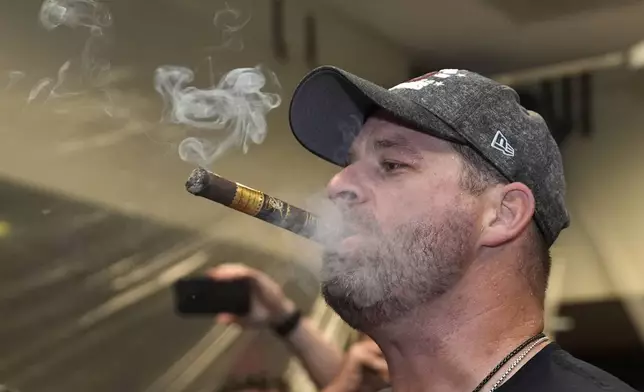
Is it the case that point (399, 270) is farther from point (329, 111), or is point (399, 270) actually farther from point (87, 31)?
point (87, 31)

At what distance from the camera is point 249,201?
0.82 meters

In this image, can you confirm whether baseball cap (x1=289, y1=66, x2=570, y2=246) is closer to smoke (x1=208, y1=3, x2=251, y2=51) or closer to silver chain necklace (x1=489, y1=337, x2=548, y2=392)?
silver chain necklace (x1=489, y1=337, x2=548, y2=392)

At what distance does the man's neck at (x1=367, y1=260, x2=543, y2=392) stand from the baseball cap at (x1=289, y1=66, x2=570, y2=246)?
9 cm

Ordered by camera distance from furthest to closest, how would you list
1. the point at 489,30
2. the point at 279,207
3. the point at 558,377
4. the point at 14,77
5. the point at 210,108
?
the point at 489,30, the point at 210,108, the point at 14,77, the point at 279,207, the point at 558,377

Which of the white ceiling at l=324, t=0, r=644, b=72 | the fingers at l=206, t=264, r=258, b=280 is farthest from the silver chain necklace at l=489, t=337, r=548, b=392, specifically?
the white ceiling at l=324, t=0, r=644, b=72

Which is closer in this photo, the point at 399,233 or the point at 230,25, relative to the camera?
the point at 399,233

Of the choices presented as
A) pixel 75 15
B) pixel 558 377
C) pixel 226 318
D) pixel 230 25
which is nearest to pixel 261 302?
pixel 226 318

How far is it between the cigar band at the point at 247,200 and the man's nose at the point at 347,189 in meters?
0.07

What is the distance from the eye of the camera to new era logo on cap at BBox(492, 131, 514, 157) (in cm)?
80

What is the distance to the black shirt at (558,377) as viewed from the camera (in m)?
0.73

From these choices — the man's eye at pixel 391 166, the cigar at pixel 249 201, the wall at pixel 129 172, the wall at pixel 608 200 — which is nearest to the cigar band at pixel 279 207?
the cigar at pixel 249 201

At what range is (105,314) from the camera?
1.21 m

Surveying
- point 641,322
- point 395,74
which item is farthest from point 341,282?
point 641,322

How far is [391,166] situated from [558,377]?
0.25 meters
